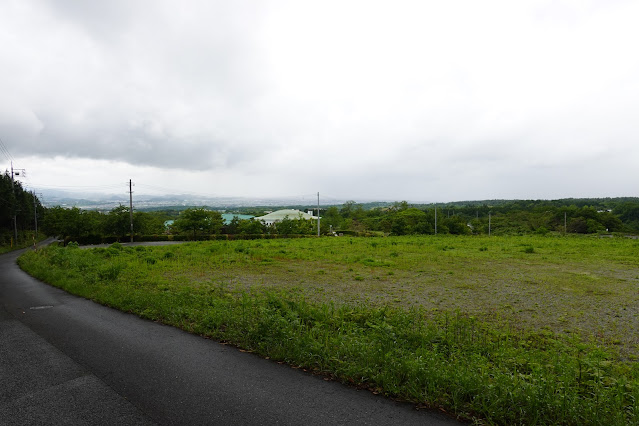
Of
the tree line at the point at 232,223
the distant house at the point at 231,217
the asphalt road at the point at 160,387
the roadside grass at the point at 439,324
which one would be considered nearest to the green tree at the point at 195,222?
the tree line at the point at 232,223

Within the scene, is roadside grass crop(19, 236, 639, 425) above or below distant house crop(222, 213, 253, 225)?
above

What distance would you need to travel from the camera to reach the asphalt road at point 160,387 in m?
3.15

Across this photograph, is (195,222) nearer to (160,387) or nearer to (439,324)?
(439,324)

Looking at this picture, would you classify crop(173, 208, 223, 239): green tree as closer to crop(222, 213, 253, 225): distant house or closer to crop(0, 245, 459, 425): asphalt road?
crop(222, 213, 253, 225): distant house

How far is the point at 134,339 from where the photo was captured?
5.24 metres

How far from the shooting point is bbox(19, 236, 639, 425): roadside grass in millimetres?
3283

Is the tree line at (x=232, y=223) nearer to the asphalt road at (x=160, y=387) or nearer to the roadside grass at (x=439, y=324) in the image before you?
the roadside grass at (x=439, y=324)

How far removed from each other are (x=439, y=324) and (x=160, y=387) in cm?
482

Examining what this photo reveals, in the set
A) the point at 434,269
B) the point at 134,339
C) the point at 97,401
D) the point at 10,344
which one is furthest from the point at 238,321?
the point at 434,269

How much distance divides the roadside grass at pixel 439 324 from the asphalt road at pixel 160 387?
329mm

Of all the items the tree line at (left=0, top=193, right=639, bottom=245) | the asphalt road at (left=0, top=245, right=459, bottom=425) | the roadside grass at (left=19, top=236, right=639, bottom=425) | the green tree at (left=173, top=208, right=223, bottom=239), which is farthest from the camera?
the green tree at (left=173, top=208, right=223, bottom=239)

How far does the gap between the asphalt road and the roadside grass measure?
1.08 feet

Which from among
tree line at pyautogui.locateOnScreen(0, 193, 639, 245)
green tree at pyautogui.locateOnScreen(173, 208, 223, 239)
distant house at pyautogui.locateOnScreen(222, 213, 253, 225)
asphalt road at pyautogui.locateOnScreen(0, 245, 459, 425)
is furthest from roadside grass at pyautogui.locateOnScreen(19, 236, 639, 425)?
distant house at pyautogui.locateOnScreen(222, 213, 253, 225)

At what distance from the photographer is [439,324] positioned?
19.7 ft
